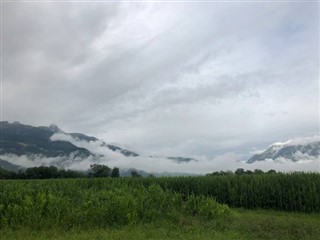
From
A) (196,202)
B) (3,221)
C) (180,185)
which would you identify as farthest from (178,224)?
(180,185)

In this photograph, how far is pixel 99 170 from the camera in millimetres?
68000

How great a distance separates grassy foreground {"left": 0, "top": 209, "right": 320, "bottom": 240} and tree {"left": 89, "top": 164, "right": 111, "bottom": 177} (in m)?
50.9

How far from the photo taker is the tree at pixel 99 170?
217ft

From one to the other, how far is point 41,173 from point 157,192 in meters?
48.8

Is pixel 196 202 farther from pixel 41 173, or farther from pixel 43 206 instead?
pixel 41 173

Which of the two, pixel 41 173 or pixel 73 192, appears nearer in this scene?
pixel 73 192

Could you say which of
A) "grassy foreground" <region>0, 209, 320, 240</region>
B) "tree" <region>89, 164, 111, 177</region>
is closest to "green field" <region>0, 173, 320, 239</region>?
"grassy foreground" <region>0, 209, 320, 240</region>

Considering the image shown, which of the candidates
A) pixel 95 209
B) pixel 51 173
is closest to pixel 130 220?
pixel 95 209

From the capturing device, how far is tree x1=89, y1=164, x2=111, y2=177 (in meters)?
66.2

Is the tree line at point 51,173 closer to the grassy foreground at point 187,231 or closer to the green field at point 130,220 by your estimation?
the green field at point 130,220

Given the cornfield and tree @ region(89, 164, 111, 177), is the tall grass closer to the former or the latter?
the cornfield

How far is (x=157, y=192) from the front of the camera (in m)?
20.8

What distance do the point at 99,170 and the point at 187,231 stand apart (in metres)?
54.9

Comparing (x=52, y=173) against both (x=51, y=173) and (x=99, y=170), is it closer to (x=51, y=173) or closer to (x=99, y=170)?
(x=51, y=173)
